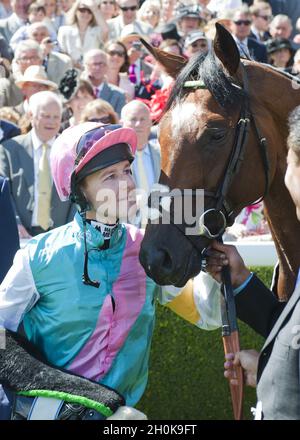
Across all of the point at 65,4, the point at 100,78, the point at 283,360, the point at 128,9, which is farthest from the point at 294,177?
the point at 65,4

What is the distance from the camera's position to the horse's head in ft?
10.9

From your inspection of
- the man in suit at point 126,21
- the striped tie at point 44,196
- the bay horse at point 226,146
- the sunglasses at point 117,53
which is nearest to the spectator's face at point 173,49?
the sunglasses at point 117,53

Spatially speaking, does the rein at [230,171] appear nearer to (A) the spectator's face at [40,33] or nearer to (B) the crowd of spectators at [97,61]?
(B) the crowd of spectators at [97,61]

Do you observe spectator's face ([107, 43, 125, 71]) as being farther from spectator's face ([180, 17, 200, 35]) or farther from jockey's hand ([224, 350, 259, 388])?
jockey's hand ([224, 350, 259, 388])

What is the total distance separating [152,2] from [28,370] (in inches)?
346

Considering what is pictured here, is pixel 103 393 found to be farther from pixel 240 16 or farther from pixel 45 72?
pixel 240 16

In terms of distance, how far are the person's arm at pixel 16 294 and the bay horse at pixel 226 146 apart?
0.48 meters

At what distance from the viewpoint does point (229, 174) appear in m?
3.43

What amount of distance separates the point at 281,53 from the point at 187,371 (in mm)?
5898

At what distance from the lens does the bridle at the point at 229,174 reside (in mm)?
3391

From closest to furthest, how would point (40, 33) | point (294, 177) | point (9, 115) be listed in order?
point (294, 177) → point (9, 115) → point (40, 33)

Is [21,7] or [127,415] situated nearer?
[127,415]

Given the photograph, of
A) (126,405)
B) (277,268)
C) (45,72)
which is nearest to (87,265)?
(126,405)

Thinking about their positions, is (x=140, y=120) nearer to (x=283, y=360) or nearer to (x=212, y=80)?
(x=212, y=80)
